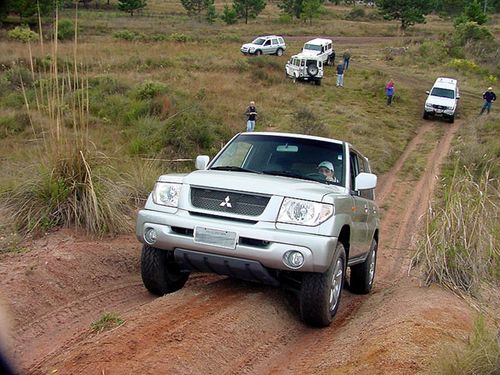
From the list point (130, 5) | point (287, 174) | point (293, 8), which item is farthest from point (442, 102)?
point (293, 8)

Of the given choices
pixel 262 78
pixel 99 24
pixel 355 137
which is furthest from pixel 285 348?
pixel 99 24

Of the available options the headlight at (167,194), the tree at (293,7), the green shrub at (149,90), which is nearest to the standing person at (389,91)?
the green shrub at (149,90)

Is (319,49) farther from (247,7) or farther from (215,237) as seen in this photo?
(247,7)

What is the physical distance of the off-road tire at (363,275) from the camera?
7887 millimetres

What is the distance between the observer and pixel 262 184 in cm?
589

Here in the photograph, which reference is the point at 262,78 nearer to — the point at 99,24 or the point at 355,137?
the point at 355,137

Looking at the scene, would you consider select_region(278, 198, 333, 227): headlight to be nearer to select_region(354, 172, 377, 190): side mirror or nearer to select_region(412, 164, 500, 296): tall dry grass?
select_region(354, 172, 377, 190): side mirror

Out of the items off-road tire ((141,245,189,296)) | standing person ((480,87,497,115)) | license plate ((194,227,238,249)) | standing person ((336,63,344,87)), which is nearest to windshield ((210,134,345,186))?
off-road tire ((141,245,189,296))

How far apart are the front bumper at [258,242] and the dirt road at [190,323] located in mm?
611

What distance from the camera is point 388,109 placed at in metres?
31.3

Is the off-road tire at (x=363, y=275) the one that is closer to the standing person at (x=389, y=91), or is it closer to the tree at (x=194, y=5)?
the standing person at (x=389, y=91)

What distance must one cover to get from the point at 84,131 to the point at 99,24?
5250 centimetres

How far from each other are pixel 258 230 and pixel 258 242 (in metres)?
0.12

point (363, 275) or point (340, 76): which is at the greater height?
point (363, 275)
